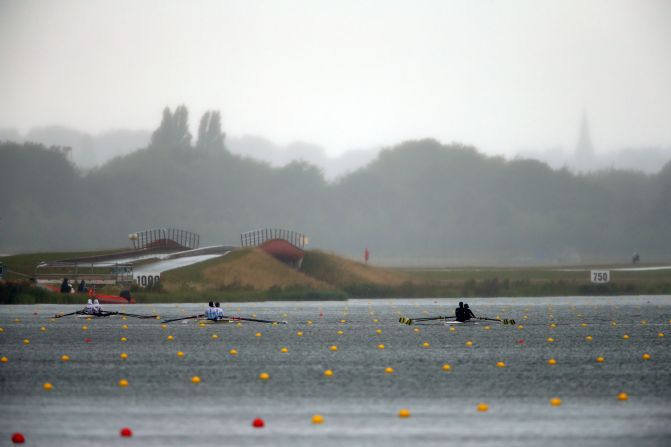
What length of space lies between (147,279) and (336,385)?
149ft

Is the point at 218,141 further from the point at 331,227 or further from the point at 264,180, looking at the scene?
the point at 331,227

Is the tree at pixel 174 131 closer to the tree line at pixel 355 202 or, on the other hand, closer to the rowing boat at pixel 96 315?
Answer: the tree line at pixel 355 202

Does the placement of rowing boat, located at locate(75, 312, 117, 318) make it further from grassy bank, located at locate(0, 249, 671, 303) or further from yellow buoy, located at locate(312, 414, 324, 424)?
yellow buoy, located at locate(312, 414, 324, 424)

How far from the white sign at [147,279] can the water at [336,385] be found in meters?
21.7

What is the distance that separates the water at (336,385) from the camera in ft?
75.4

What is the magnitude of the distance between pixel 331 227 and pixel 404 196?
48.1ft

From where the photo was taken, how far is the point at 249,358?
120 ft

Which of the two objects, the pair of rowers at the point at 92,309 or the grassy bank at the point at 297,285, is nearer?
the pair of rowers at the point at 92,309

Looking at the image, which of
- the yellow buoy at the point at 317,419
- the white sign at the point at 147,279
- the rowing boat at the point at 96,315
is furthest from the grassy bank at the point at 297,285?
the yellow buoy at the point at 317,419

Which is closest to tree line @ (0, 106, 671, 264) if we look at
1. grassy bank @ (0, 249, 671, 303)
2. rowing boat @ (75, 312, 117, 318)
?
grassy bank @ (0, 249, 671, 303)

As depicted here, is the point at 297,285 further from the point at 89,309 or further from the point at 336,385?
the point at 336,385

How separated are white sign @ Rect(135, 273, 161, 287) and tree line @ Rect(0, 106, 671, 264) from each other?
268ft

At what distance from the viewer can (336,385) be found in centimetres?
2981

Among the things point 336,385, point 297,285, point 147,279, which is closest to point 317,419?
point 336,385
